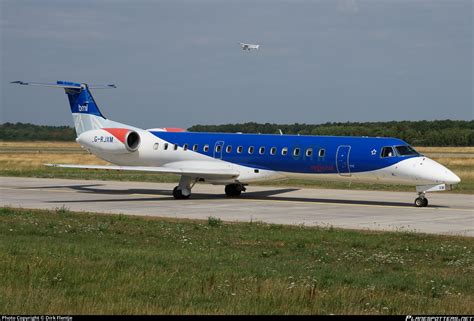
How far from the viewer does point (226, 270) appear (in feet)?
45.4

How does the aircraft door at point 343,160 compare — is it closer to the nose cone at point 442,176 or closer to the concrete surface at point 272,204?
the concrete surface at point 272,204

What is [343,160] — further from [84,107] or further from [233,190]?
[84,107]

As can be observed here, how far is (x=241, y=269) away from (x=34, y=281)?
360 centimetres

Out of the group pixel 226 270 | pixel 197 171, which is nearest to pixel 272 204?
pixel 197 171

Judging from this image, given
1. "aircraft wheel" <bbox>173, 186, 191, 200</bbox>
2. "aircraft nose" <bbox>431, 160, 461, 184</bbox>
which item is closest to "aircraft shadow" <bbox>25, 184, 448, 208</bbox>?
"aircraft wheel" <bbox>173, 186, 191, 200</bbox>

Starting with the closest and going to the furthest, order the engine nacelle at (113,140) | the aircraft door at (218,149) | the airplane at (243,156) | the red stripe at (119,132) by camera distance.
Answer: the airplane at (243,156) → the aircraft door at (218,149) → the engine nacelle at (113,140) → the red stripe at (119,132)

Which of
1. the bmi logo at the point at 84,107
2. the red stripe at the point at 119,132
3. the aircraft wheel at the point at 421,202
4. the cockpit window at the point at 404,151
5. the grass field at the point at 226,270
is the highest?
the bmi logo at the point at 84,107

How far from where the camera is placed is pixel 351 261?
1566 cm

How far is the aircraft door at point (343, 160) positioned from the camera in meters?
29.3

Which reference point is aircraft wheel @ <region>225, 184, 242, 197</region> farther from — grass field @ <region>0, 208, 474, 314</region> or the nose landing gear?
grass field @ <region>0, 208, 474, 314</region>

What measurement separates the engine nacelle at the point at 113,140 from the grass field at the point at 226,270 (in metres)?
13.4

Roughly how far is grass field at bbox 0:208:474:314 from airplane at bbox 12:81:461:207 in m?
8.19

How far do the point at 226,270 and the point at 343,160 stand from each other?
16.1m

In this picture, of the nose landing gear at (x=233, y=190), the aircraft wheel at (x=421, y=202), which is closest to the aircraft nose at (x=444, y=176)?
the aircraft wheel at (x=421, y=202)
